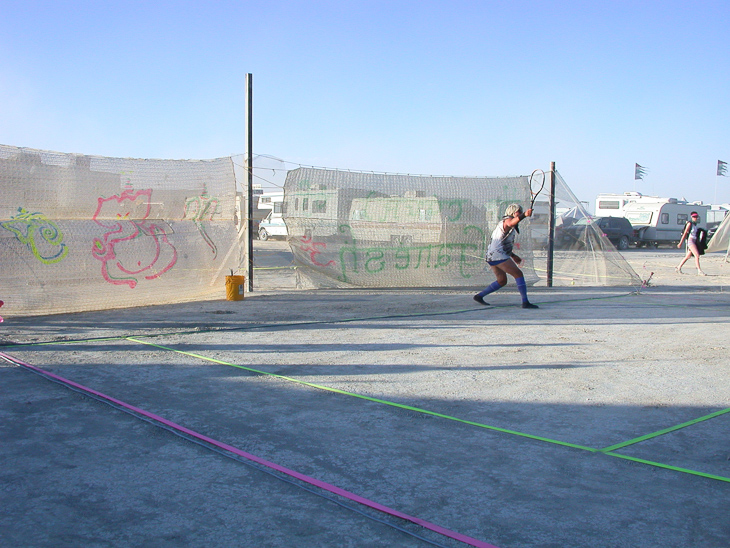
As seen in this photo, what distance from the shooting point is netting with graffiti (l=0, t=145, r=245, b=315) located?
888cm

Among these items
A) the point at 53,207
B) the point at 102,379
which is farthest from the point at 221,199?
the point at 102,379

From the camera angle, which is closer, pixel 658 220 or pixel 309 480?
pixel 309 480

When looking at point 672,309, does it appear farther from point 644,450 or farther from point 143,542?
point 143,542

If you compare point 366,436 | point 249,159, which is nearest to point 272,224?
point 249,159

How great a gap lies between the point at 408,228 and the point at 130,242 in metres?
5.23

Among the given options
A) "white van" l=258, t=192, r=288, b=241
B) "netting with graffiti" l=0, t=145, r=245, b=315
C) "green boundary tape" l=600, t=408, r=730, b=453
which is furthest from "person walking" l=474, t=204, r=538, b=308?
"white van" l=258, t=192, r=288, b=241

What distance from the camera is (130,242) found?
10.0m

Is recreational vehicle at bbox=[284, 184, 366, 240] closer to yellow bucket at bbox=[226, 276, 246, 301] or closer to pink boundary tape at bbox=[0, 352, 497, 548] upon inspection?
yellow bucket at bbox=[226, 276, 246, 301]

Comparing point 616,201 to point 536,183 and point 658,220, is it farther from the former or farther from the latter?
point 536,183

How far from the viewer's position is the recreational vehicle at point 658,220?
35.2 metres

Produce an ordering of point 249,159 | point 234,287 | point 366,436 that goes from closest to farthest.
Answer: point 366,436, point 234,287, point 249,159

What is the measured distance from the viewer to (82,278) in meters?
9.49

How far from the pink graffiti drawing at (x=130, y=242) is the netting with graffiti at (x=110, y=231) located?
2 cm

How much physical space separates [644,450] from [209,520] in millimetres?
2667
